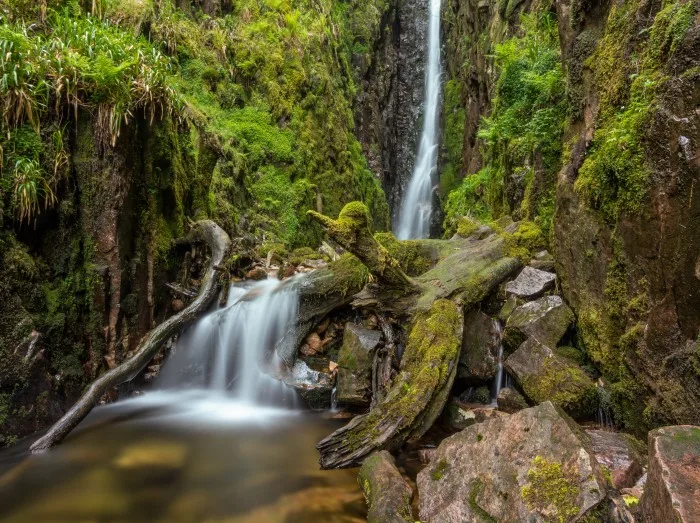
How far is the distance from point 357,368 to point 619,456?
275 cm

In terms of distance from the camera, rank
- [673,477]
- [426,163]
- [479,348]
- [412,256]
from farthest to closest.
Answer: [426,163]
[412,256]
[479,348]
[673,477]

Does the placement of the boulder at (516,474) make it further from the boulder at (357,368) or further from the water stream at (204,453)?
the boulder at (357,368)

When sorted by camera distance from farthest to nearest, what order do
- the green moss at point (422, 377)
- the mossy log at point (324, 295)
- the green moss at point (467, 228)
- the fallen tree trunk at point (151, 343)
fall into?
the green moss at point (467, 228)
the mossy log at point (324, 295)
the fallen tree trunk at point (151, 343)
the green moss at point (422, 377)

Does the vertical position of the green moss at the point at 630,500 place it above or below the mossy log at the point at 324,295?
below

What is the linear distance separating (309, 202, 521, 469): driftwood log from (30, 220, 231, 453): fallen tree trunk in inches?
88.6

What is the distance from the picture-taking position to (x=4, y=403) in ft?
13.3

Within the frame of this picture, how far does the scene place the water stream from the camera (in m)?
3.36

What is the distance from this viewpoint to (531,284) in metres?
5.69

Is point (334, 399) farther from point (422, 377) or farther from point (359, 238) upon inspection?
point (359, 238)

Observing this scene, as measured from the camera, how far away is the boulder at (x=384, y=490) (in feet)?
9.74

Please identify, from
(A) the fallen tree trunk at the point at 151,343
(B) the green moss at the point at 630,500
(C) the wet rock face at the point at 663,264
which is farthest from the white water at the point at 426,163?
(B) the green moss at the point at 630,500

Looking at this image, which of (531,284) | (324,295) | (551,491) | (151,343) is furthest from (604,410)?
(151,343)

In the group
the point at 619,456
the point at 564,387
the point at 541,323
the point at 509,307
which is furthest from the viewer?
the point at 509,307

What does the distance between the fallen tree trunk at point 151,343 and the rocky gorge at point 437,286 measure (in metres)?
0.03
